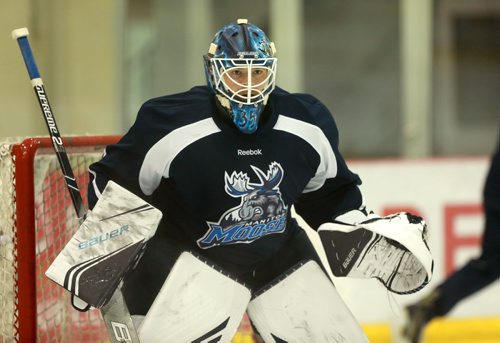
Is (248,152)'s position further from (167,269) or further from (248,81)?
(167,269)

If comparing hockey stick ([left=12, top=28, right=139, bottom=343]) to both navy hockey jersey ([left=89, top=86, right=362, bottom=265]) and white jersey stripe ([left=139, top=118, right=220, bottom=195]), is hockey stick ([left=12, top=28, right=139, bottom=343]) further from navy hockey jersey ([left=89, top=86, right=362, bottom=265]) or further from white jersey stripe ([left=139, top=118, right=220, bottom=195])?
white jersey stripe ([left=139, top=118, right=220, bottom=195])

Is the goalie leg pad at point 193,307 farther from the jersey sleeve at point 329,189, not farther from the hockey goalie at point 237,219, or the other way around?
the jersey sleeve at point 329,189

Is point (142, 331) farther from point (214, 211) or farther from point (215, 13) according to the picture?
point (215, 13)

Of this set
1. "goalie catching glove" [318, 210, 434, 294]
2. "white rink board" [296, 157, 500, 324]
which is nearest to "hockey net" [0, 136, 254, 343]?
"goalie catching glove" [318, 210, 434, 294]

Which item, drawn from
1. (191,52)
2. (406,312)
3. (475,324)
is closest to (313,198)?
(406,312)

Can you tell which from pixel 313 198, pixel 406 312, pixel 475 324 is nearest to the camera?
pixel 313 198

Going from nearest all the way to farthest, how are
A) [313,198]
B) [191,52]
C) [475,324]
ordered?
[313,198], [475,324], [191,52]

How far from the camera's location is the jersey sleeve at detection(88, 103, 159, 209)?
98.6 inches

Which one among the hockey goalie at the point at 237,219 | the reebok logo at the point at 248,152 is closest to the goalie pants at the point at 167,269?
the hockey goalie at the point at 237,219

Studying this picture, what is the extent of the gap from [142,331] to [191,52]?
3.20m

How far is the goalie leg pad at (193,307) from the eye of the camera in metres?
2.49

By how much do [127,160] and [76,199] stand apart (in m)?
0.18

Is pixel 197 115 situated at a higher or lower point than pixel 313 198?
higher

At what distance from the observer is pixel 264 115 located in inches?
102
